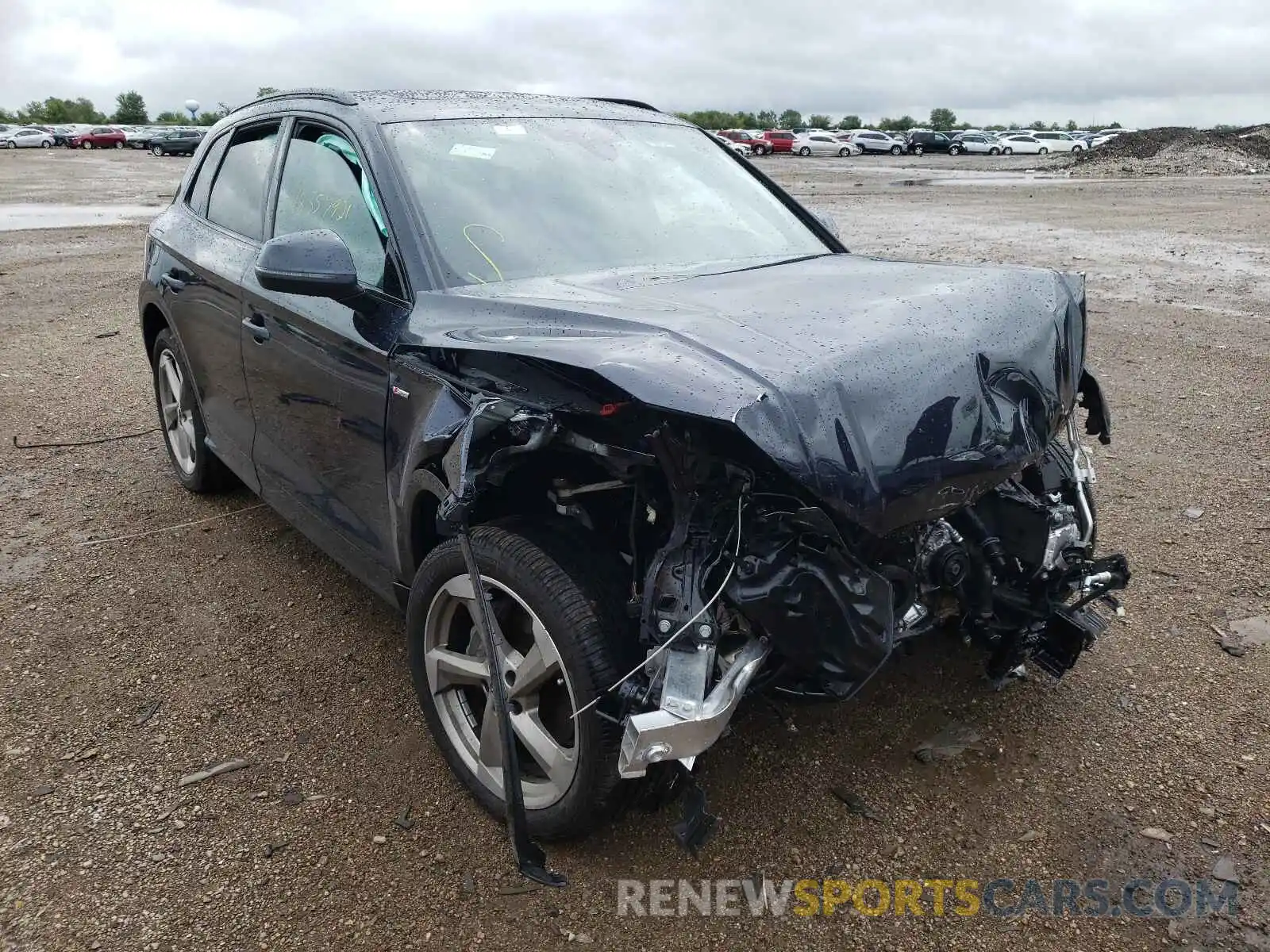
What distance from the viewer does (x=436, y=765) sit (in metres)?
2.97

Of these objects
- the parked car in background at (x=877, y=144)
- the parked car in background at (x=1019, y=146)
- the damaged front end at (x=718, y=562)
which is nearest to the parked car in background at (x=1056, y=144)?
the parked car in background at (x=1019, y=146)

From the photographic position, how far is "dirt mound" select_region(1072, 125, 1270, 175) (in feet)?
113

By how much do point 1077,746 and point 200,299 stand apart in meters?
3.80

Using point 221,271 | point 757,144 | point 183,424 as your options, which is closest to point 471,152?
point 221,271

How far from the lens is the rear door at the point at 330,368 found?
296 centimetres

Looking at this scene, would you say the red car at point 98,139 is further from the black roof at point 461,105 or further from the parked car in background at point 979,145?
the black roof at point 461,105

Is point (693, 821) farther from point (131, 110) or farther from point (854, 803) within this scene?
point (131, 110)

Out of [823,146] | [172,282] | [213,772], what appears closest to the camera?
[213,772]

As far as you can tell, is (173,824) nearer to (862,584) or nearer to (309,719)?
(309,719)

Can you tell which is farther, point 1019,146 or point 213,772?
point 1019,146

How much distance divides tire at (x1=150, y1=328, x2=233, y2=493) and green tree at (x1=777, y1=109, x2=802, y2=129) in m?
89.4

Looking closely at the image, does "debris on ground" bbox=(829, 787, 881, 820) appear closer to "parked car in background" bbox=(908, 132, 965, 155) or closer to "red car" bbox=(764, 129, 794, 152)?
"red car" bbox=(764, 129, 794, 152)

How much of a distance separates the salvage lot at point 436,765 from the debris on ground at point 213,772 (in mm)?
38

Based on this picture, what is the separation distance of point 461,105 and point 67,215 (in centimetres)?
1979
